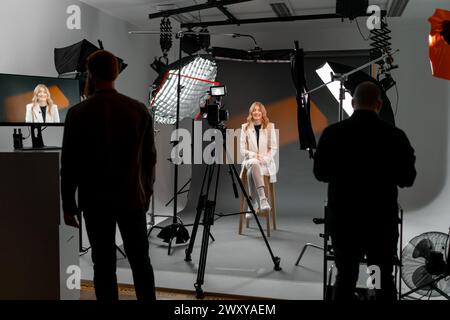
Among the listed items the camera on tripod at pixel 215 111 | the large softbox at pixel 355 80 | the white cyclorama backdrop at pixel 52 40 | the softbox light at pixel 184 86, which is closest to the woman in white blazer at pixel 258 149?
the softbox light at pixel 184 86

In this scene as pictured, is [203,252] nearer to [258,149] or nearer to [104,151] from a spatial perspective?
[104,151]

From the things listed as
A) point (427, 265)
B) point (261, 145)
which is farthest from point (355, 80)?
point (427, 265)

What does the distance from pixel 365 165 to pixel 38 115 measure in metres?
1.98

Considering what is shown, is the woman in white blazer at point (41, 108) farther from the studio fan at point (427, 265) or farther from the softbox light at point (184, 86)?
the studio fan at point (427, 265)

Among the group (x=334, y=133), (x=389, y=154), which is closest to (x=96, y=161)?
(x=334, y=133)

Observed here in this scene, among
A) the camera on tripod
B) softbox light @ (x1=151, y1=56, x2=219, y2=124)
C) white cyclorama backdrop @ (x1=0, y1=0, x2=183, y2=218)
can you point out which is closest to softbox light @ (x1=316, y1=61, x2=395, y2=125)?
the camera on tripod

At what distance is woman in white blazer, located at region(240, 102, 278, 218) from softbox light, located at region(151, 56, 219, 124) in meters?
0.55

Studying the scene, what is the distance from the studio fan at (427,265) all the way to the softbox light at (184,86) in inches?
93.1

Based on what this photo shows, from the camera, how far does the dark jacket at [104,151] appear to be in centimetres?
162

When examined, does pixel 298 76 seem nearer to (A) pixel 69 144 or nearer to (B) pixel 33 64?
(A) pixel 69 144

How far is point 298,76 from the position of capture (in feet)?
8.31

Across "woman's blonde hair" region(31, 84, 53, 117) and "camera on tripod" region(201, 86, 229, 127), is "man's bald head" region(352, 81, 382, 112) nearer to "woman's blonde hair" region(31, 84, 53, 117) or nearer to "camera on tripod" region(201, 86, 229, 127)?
"camera on tripod" region(201, 86, 229, 127)

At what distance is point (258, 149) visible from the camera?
4020 millimetres

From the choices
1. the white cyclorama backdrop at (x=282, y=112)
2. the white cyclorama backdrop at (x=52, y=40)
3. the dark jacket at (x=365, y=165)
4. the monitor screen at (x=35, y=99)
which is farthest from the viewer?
the white cyclorama backdrop at (x=282, y=112)
